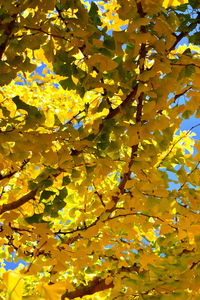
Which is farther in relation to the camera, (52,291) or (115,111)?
(115,111)

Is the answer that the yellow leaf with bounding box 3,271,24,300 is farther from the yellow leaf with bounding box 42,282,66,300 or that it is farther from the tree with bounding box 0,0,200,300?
the tree with bounding box 0,0,200,300

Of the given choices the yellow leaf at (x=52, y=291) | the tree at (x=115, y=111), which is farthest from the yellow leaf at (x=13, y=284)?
the tree at (x=115, y=111)

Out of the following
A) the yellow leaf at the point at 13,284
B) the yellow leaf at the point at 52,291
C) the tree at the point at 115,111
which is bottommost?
the yellow leaf at the point at 13,284

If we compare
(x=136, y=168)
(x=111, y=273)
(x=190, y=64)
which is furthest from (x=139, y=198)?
(x=111, y=273)

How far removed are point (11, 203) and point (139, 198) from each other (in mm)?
1016

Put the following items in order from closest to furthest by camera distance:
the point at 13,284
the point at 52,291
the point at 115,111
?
the point at 13,284 < the point at 52,291 < the point at 115,111

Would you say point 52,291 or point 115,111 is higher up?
point 115,111

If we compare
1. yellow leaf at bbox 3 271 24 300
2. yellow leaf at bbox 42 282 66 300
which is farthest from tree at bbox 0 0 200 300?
yellow leaf at bbox 3 271 24 300

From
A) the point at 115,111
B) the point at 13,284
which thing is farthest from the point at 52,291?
the point at 115,111

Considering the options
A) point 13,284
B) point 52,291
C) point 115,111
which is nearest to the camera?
point 13,284

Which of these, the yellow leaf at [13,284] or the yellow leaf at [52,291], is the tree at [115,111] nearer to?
the yellow leaf at [52,291]

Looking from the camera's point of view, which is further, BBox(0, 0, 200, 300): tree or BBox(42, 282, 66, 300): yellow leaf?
BBox(0, 0, 200, 300): tree

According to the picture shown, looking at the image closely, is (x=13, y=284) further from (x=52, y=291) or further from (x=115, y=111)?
(x=115, y=111)

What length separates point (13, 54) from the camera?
7.21 feet
